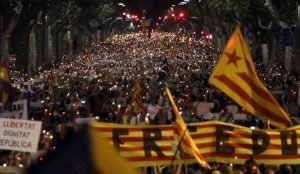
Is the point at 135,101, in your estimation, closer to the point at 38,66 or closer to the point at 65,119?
the point at 65,119

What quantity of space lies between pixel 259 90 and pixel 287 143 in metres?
0.99

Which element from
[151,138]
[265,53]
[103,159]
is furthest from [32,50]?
[103,159]

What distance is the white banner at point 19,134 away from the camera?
1028cm

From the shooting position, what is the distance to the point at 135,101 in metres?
19.5

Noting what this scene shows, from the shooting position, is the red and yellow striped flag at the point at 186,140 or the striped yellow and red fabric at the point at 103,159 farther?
the red and yellow striped flag at the point at 186,140

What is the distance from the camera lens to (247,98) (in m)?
9.16

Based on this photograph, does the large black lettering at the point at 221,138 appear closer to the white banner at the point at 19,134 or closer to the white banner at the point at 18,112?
the white banner at the point at 19,134

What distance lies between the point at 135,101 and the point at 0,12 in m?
16.1

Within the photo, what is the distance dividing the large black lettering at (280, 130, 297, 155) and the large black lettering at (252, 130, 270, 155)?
0.67ft

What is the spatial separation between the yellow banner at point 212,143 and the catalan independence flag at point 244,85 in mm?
635

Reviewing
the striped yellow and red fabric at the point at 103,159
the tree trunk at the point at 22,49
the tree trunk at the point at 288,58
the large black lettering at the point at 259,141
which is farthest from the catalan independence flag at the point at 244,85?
the tree trunk at the point at 288,58

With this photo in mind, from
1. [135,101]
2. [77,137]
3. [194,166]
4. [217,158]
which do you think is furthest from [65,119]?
[77,137]

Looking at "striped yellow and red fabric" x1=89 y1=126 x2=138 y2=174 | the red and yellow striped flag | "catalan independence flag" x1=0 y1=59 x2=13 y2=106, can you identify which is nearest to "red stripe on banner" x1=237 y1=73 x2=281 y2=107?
the red and yellow striped flag

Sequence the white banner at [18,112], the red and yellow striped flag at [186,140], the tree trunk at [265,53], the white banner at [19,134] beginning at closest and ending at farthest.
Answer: the red and yellow striped flag at [186,140] < the white banner at [19,134] < the white banner at [18,112] < the tree trunk at [265,53]
